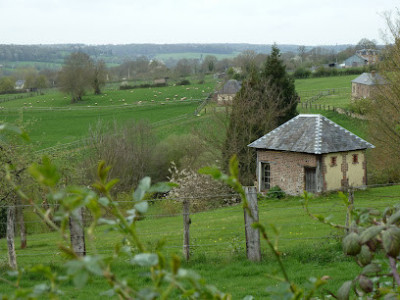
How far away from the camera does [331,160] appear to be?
2414 centimetres

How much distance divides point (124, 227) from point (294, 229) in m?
13.9

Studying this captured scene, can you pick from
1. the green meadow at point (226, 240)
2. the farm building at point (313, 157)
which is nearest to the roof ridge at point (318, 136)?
the farm building at point (313, 157)

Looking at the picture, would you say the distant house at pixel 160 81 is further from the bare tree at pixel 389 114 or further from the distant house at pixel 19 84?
the bare tree at pixel 389 114

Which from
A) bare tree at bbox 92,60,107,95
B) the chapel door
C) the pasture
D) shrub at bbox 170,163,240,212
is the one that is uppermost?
bare tree at bbox 92,60,107,95

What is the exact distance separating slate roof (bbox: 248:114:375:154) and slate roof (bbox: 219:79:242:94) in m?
35.1

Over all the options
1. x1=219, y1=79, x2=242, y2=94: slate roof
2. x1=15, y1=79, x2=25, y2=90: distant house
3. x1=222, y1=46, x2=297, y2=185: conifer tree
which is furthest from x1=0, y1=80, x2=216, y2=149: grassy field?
x1=222, y1=46, x2=297, y2=185: conifer tree

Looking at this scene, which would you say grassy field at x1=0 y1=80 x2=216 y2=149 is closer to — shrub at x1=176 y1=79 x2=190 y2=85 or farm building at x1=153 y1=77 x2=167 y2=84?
shrub at x1=176 y1=79 x2=190 y2=85

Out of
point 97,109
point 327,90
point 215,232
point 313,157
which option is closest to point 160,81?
point 97,109

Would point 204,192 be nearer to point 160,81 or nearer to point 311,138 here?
point 311,138

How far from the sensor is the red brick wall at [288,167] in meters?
24.5

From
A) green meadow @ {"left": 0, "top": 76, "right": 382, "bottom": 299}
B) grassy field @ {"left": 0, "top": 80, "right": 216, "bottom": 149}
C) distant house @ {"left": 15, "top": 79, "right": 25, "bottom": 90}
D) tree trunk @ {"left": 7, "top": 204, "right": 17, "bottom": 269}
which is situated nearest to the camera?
green meadow @ {"left": 0, "top": 76, "right": 382, "bottom": 299}

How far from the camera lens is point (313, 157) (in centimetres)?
2400

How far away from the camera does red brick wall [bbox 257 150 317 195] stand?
24.5 metres

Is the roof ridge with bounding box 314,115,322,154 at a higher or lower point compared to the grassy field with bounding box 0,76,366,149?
higher
